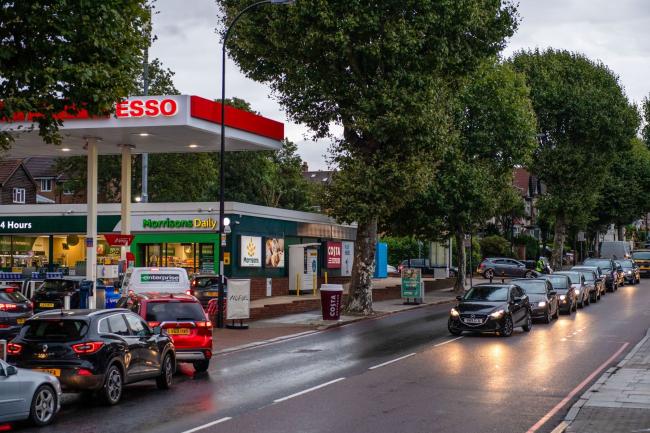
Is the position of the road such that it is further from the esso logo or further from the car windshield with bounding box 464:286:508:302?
the esso logo

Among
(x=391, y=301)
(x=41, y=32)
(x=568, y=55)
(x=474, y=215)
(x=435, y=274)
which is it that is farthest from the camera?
(x=568, y=55)

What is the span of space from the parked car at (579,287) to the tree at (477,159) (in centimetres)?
764

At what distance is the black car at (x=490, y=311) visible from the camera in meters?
25.8

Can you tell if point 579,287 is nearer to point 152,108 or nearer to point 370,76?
point 370,76

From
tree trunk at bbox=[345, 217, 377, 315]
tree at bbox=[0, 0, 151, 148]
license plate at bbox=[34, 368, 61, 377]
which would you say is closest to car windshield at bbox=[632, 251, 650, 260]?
tree trunk at bbox=[345, 217, 377, 315]

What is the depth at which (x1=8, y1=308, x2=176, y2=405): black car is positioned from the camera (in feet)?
46.1

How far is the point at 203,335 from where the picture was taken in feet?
60.7

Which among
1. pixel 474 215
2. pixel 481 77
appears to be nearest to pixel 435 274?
pixel 474 215

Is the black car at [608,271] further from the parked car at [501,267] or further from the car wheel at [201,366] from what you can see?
the car wheel at [201,366]

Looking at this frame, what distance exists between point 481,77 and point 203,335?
31.4 m

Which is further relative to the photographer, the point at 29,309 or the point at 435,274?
the point at 435,274

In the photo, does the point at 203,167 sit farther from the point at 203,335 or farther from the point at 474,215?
the point at 203,335

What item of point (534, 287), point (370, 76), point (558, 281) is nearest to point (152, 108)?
point (370, 76)

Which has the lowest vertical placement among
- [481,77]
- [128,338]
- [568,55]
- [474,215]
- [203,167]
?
[128,338]
